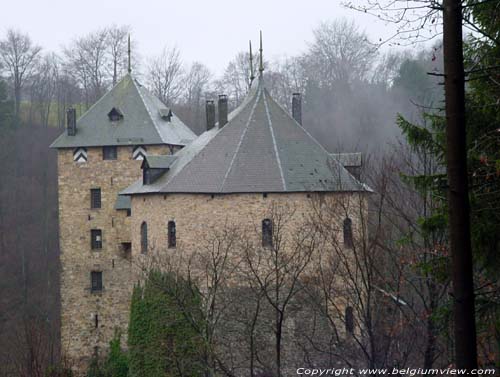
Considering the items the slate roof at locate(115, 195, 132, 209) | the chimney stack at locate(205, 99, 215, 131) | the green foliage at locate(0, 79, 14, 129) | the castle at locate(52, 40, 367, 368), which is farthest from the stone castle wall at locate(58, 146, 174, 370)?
the green foliage at locate(0, 79, 14, 129)

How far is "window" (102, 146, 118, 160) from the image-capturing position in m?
32.0

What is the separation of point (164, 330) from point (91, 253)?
30.8ft

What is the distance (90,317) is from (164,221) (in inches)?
381

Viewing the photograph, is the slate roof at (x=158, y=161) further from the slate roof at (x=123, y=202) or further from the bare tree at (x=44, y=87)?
the bare tree at (x=44, y=87)

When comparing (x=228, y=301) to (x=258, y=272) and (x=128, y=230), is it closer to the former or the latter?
(x=258, y=272)

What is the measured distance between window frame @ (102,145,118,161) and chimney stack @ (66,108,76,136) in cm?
143

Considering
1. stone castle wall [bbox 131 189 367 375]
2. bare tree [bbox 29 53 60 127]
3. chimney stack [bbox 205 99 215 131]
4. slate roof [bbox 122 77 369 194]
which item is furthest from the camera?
bare tree [bbox 29 53 60 127]

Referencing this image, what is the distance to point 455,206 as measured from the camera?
7.36m

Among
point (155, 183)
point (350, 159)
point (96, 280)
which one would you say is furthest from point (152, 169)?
point (96, 280)

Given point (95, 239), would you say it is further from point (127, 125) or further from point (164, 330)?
point (164, 330)

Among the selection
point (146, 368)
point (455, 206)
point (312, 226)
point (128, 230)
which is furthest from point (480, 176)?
point (128, 230)

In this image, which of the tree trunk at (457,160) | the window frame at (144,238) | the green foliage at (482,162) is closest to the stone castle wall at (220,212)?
the window frame at (144,238)

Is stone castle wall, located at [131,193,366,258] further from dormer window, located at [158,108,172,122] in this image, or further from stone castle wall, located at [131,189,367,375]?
dormer window, located at [158,108,172,122]

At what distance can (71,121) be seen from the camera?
32250 millimetres
